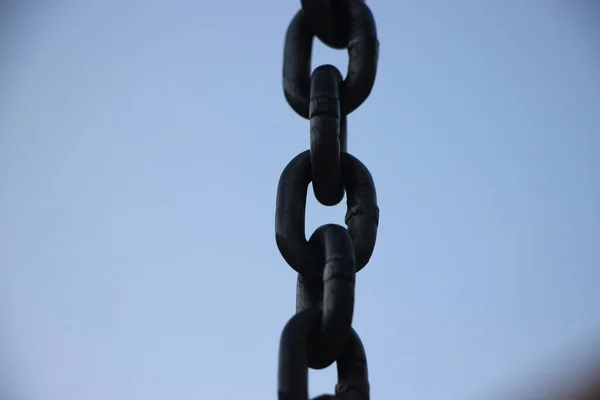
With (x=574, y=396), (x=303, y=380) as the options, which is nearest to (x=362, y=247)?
(x=303, y=380)

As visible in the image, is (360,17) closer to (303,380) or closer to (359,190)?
(359,190)

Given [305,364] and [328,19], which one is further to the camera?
[328,19]

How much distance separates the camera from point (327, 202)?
77.8 inches

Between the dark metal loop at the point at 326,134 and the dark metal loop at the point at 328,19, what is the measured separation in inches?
4.9

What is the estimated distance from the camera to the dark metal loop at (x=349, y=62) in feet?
6.37

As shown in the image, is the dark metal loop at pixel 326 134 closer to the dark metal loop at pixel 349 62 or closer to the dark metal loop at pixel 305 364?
the dark metal loop at pixel 349 62

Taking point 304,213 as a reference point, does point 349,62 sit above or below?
above

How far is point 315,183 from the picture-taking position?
6.22 feet

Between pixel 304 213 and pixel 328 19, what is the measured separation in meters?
0.47

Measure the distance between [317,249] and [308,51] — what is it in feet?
1.71

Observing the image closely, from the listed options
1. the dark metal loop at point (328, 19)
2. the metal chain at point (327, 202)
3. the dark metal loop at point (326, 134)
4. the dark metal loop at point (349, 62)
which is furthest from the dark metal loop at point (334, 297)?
the dark metal loop at point (328, 19)

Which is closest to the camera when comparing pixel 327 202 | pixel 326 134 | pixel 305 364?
pixel 305 364

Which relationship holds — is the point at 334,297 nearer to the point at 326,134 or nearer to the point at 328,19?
the point at 326,134

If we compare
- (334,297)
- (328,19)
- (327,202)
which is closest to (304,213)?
(327,202)
